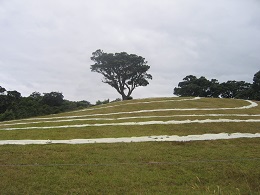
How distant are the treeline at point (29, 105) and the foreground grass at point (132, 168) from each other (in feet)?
90.7

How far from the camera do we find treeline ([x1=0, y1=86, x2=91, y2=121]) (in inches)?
1547

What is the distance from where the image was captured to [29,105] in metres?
43.1

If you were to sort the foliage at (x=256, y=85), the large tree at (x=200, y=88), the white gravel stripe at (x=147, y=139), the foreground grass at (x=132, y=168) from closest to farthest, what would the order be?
the foreground grass at (x=132, y=168)
the white gravel stripe at (x=147, y=139)
the foliage at (x=256, y=85)
the large tree at (x=200, y=88)

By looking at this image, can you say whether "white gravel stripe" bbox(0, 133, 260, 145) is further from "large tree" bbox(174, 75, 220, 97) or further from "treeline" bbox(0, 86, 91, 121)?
"large tree" bbox(174, 75, 220, 97)

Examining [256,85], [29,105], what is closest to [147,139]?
[29,105]

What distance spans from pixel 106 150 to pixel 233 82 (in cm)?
5438

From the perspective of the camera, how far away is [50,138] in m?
15.2

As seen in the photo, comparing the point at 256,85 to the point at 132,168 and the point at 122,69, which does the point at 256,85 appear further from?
the point at 132,168

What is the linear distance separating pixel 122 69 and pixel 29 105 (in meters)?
20.9

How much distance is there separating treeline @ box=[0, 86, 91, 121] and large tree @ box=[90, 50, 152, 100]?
8946 millimetres

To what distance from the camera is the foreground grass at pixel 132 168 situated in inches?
322

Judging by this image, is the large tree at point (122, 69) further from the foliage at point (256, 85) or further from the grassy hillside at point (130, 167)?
the grassy hillside at point (130, 167)

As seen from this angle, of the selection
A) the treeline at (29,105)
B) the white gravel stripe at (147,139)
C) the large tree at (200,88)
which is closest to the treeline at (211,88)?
the large tree at (200,88)

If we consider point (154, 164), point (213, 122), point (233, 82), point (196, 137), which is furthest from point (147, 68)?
point (154, 164)
